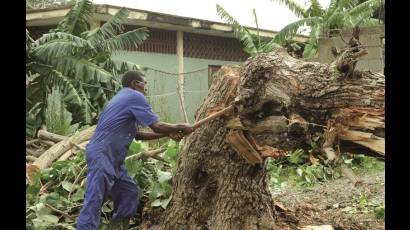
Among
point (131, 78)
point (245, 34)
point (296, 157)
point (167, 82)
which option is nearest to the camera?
point (131, 78)

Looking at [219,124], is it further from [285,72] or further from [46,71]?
[46,71]

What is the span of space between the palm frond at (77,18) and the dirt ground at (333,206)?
242 inches

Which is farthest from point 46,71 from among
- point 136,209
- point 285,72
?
point 285,72

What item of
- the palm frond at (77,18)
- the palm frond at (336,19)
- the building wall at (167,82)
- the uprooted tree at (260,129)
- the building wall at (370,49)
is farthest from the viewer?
the palm frond at (336,19)

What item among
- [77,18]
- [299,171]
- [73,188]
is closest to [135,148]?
[73,188]

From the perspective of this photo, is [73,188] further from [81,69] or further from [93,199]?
[81,69]

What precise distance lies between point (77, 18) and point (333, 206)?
718cm

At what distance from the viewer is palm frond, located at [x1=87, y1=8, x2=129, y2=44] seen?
1082cm

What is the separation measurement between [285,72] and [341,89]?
2.04 feet

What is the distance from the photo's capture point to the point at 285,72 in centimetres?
455

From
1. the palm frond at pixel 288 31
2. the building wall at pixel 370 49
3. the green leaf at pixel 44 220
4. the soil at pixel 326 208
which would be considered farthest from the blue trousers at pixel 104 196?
the palm frond at pixel 288 31

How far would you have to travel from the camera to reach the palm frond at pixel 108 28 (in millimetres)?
10820

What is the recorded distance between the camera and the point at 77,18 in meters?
11.2

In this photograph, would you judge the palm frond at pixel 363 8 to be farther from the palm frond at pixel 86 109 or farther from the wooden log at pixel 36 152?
the wooden log at pixel 36 152
